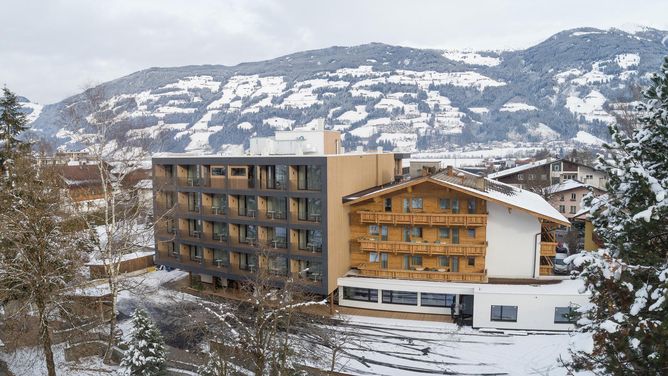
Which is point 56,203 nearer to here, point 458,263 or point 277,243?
point 277,243

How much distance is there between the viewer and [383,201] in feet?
106

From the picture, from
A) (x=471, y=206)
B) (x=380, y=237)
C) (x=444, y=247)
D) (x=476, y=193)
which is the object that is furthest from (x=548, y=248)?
(x=380, y=237)

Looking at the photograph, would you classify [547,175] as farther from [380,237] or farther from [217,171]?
[217,171]

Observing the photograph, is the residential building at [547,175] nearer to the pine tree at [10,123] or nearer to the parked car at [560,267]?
the parked car at [560,267]

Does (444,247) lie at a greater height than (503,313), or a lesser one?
greater

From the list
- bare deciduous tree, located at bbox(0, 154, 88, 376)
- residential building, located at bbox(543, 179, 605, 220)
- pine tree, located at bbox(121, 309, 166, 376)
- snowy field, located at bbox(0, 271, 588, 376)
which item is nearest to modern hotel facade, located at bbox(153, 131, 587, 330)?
snowy field, located at bbox(0, 271, 588, 376)

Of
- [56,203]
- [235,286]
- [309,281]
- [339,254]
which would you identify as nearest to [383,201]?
[339,254]

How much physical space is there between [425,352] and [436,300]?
638 cm

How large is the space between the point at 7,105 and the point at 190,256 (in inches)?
650

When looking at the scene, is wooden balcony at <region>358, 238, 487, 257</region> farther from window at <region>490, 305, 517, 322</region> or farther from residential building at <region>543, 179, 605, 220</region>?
residential building at <region>543, 179, 605, 220</region>

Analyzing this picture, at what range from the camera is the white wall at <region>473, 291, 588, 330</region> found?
89.4ft

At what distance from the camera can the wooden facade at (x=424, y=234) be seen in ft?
99.7

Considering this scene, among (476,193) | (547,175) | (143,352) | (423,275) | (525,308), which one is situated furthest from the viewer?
(547,175)

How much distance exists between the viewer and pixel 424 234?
3162 cm
